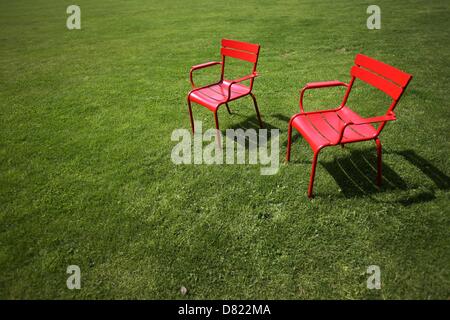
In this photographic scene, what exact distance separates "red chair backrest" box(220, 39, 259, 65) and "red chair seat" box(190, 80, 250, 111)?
43 cm

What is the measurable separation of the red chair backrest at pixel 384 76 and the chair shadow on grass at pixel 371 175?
101cm

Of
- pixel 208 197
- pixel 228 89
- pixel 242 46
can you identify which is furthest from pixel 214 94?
pixel 208 197

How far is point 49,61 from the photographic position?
802cm

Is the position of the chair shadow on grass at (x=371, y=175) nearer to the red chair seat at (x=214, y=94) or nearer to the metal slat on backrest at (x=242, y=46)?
the red chair seat at (x=214, y=94)

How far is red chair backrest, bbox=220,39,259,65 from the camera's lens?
3968mm

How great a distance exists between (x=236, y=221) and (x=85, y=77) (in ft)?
19.1

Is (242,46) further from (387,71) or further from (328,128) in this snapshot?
(387,71)

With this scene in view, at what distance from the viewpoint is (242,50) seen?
13.7ft

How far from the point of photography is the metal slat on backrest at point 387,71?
2762 millimetres

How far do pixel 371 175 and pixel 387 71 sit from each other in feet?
4.06

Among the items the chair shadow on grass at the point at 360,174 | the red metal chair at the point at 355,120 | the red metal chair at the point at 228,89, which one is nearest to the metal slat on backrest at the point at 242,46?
the red metal chair at the point at 228,89

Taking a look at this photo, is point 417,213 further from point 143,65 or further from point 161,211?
point 143,65

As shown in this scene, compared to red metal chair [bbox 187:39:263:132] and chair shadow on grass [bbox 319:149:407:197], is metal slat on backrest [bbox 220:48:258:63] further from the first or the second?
chair shadow on grass [bbox 319:149:407:197]
